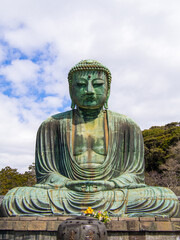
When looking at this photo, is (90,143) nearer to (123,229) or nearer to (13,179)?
(123,229)

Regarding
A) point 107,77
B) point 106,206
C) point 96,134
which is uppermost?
point 107,77

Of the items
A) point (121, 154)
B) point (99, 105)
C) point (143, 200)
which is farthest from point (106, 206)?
point (99, 105)

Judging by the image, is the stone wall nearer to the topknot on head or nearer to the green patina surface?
the green patina surface

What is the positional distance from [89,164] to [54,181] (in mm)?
968

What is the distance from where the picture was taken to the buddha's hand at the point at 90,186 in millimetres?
6781

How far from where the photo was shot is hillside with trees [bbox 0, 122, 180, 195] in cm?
2480

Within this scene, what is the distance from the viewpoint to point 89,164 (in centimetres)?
767

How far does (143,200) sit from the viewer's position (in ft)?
21.4

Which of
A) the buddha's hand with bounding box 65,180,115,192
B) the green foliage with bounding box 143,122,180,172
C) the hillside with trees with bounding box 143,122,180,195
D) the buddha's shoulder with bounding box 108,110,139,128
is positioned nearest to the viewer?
the buddha's hand with bounding box 65,180,115,192

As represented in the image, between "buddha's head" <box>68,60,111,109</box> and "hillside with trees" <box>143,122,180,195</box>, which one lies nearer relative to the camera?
"buddha's head" <box>68,60,111,109</box>

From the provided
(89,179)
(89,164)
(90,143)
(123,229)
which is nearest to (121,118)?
(90,143)

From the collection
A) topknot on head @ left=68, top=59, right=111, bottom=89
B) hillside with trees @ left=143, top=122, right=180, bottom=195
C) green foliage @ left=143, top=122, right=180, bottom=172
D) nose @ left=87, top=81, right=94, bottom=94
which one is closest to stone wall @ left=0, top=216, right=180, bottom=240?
nose @ left=87, top=81, right=94, bottom=94

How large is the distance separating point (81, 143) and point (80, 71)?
1.89m

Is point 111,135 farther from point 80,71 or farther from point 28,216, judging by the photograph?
point 28,216
